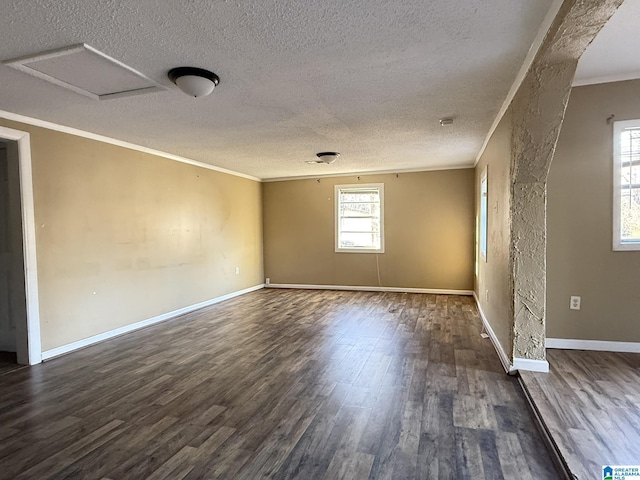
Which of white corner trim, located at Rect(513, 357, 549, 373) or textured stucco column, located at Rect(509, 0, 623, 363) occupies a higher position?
textured stucco column, located at Rect(509, 0, 623, 363)

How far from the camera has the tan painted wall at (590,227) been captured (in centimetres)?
325

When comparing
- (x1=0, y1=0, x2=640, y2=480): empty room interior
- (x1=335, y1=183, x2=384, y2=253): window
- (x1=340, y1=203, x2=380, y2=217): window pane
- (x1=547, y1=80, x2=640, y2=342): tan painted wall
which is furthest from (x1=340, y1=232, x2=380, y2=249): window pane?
(x1=547, y1=80, x2=640, y2=342): tan painted wall

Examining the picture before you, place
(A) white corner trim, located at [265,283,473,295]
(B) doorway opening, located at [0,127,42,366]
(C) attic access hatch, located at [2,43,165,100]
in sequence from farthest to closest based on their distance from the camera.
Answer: (A) white corner trim, located at [265,283,473,295] → (B) doorway opening, located at [0,127,42,366] → (C) attic access hatch, located at [2,43,165,100]

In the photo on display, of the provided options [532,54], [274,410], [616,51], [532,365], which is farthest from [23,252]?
[616,51]

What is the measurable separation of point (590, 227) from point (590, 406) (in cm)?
174

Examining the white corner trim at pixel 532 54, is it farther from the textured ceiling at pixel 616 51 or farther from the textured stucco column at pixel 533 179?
the textured ceiling at pixel 616 51

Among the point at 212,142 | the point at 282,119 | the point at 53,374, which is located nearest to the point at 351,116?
the point at 282,119

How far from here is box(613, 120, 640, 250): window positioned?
10.6 feet

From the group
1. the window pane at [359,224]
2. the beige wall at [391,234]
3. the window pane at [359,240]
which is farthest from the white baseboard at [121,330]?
the window pane at [359,224]

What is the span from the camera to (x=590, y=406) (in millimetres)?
2326

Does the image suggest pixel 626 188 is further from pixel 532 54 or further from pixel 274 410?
pixel 274 410

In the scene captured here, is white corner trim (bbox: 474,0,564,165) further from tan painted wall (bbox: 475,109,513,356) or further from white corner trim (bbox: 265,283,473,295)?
white corner trim (bbox: 265,283,473,295)

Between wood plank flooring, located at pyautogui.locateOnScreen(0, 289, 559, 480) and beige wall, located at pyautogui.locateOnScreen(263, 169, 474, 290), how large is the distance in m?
2.47

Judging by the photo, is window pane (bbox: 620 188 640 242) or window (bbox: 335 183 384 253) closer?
window pane (bbox: 620 188 640 242)
